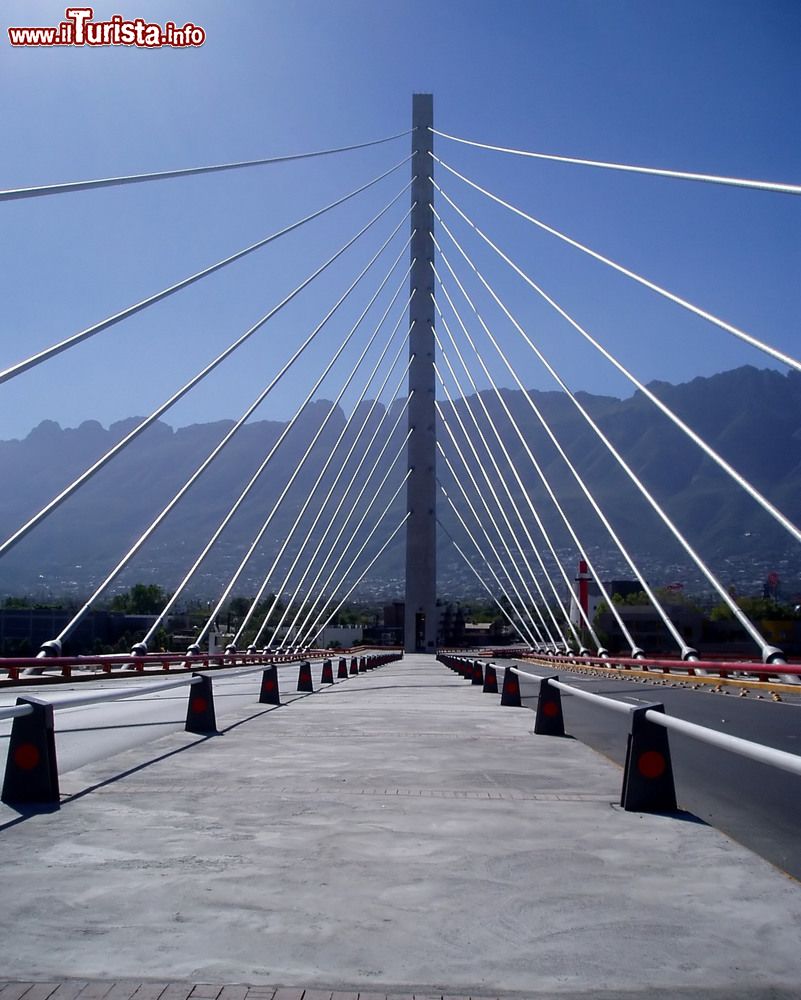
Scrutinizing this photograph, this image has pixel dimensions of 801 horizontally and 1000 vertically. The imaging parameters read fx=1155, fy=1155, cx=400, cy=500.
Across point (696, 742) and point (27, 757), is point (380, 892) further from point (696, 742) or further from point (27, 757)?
point (696, 742)

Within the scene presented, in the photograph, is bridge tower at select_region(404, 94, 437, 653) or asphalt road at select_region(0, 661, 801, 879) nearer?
asphalt road at select_region(0, 661, 801, 879)

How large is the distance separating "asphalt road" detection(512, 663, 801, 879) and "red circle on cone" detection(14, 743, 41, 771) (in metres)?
4.24

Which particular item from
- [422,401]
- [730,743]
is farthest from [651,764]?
[422,401]

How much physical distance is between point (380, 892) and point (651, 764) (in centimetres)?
265

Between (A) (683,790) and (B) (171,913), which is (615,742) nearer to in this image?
(A) (683,790)

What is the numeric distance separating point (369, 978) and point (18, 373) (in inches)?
468

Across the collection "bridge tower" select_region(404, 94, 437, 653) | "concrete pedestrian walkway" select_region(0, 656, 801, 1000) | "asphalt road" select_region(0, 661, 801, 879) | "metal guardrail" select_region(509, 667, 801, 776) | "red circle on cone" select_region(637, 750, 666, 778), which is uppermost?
"bridge tower" select_region(404, 94, 437, 653)

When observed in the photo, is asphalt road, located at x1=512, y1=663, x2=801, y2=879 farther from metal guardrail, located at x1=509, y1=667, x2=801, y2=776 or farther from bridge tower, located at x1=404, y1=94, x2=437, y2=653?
bridge tower, located at x1=404, y1=94, x2=437, y2=653

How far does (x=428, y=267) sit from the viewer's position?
47000mm

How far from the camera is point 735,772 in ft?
33.1

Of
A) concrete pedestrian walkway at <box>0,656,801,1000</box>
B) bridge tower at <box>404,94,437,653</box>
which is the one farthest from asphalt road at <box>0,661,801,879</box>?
bridge tower at <box>404,94,437,653</box>

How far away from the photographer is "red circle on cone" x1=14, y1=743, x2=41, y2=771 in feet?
23.7

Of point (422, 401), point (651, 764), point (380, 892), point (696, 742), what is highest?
point (422, 401)

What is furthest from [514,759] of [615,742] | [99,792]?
[99,792]
